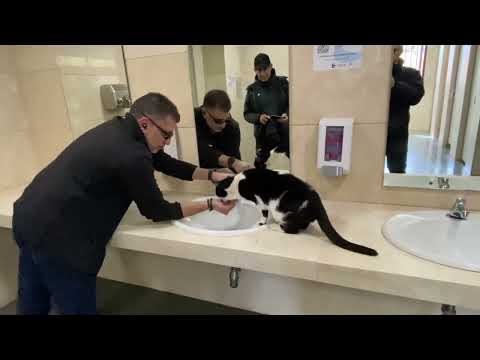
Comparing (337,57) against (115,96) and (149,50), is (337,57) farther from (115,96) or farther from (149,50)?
(115,96)

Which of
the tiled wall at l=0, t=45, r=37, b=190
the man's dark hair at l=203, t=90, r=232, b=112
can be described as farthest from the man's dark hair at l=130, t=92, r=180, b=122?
the tiled wall at l=0, t=45, r=37, b=190

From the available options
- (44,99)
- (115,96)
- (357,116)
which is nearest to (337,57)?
(357,116)

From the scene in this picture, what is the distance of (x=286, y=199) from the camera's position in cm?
111

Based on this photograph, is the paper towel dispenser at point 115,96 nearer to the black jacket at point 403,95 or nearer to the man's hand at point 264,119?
the man's hand at point 264,119

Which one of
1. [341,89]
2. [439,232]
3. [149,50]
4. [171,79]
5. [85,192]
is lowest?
[439,232]

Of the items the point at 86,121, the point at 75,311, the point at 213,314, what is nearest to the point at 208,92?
the point at 86,121

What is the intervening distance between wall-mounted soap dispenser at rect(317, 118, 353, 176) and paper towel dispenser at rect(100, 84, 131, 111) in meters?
1.11

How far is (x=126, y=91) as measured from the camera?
5.38 ft

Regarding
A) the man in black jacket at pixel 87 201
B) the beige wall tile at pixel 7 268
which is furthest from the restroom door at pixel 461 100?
the beige wall tile at pixel 7 268

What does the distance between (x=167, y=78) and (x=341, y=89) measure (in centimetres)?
84

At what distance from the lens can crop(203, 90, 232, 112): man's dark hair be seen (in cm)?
139

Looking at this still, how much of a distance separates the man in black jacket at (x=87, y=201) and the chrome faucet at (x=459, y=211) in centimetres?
104

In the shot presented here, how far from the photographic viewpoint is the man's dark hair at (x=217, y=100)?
1.39m
